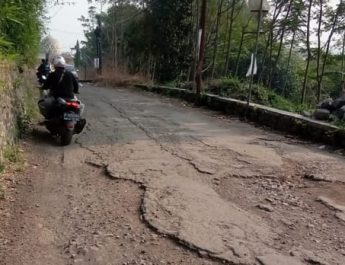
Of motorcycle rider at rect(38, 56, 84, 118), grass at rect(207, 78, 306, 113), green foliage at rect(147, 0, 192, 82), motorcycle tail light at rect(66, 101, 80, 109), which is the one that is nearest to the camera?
motorcycle tail light at rect(66, 101, 80, 109)

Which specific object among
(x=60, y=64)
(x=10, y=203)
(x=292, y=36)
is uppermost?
(x=292, y=36)

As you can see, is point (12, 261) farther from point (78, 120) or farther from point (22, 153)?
point (78, 120)

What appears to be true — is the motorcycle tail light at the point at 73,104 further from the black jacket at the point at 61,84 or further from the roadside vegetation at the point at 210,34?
the roadside vegetation at the point at 210,34

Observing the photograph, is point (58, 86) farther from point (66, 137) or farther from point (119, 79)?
point (119, 79)

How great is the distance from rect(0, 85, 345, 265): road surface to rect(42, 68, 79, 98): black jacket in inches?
30.6

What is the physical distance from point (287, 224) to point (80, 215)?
74.5 inches

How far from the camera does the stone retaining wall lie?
773cm

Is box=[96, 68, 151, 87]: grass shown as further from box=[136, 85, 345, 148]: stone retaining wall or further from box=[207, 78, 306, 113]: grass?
box=[136, 85, 345, 148]: stone retaining wall

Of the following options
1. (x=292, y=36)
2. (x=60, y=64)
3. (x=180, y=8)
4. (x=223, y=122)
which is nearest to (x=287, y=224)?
(x=60, y=64)

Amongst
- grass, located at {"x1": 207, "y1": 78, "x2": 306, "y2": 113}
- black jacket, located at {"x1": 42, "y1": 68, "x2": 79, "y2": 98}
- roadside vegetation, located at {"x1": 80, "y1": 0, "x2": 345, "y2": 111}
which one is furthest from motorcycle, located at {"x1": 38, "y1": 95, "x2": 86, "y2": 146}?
roadside vegetation, located at {"x1": 80, "y1": 0, "x2": 345, "y2": 111}

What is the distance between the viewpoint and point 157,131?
340 inches

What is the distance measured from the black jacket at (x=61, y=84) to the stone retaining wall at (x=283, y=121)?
4.17 metres

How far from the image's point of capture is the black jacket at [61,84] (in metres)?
7.68

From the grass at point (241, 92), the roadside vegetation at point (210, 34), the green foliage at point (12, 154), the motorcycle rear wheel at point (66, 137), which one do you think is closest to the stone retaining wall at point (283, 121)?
the grass at point (241, 92)
